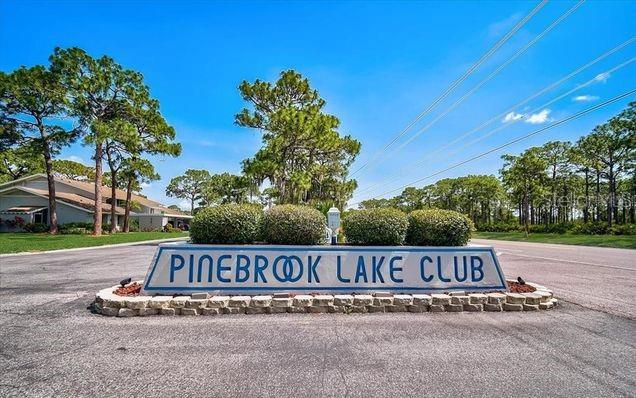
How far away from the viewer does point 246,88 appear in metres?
23.9

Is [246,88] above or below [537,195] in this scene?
above

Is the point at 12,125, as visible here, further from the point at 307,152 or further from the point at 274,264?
the point at 274,264

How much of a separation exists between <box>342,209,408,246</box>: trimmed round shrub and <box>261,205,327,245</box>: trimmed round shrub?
0.64 m

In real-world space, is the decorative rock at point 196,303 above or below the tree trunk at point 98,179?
below

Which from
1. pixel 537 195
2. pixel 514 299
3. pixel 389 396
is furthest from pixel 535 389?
pixel 537 195

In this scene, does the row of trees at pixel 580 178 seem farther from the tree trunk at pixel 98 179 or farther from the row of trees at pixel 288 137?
the tree trunk at pixel 98 179

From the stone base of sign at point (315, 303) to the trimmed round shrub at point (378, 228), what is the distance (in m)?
1.15

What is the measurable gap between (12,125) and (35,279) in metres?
27.6

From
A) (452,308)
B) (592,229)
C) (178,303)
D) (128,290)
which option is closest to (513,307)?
(452,308)

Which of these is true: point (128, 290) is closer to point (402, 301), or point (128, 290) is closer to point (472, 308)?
point (402, 301)

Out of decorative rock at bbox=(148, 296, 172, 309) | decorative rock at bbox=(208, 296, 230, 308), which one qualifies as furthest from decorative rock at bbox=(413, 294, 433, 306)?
decorative rock at bbox=(148, 296, 172, 309)

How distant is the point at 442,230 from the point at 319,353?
146 inches

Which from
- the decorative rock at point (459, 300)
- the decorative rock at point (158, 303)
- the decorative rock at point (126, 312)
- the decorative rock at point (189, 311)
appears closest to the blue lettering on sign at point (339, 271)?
the decorative rock at point (459, 300)

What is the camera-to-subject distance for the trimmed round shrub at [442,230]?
6160 millimetres
